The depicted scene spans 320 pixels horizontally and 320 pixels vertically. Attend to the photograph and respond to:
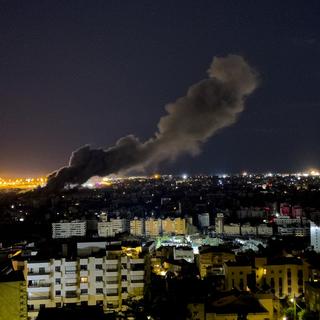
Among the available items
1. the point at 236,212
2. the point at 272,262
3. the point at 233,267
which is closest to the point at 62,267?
the point at 233,267

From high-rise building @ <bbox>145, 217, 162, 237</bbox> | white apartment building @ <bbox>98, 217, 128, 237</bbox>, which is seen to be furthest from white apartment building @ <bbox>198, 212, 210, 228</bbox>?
white apartment building @ <bbox>98, 217, 128, 237</bbox>

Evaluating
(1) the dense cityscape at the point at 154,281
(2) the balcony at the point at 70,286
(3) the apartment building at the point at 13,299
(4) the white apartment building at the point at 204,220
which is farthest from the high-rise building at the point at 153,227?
(3) the apartment building at the point at 13,299

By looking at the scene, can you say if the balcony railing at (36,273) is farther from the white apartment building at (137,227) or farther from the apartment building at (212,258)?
the white apartment building at (137,227)

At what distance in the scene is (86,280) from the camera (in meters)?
10.2

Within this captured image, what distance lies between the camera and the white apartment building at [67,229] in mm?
25263

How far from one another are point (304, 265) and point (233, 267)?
1.62 m

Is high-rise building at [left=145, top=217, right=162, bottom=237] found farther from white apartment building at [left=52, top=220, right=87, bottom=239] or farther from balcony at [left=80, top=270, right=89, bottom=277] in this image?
balcony at [left=80, top=270, right=89, bottom=277]

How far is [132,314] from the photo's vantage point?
372 inches

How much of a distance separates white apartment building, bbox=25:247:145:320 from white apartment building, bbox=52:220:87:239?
1479 cm

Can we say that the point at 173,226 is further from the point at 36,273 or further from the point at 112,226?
the point at 36,273

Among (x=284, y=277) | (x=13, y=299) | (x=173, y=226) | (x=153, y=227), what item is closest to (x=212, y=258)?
(x=284, y=277)

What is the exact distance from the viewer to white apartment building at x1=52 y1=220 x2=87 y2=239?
25.3m

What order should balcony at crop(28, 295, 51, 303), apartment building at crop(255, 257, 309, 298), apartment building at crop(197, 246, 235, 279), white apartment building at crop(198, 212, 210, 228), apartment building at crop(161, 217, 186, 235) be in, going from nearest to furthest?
1. balcony at crop(28, 295, 51, 303)
2. apartment building at crop(255, 257, 309, 298)
3. apartment building at crop(197, 246, 235, 279)
4. apartment building at crop(161, 217, 186, 235)
5. white apartment building at crop(198, 212, 210, 228)

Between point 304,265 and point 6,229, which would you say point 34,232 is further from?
point 304,265
